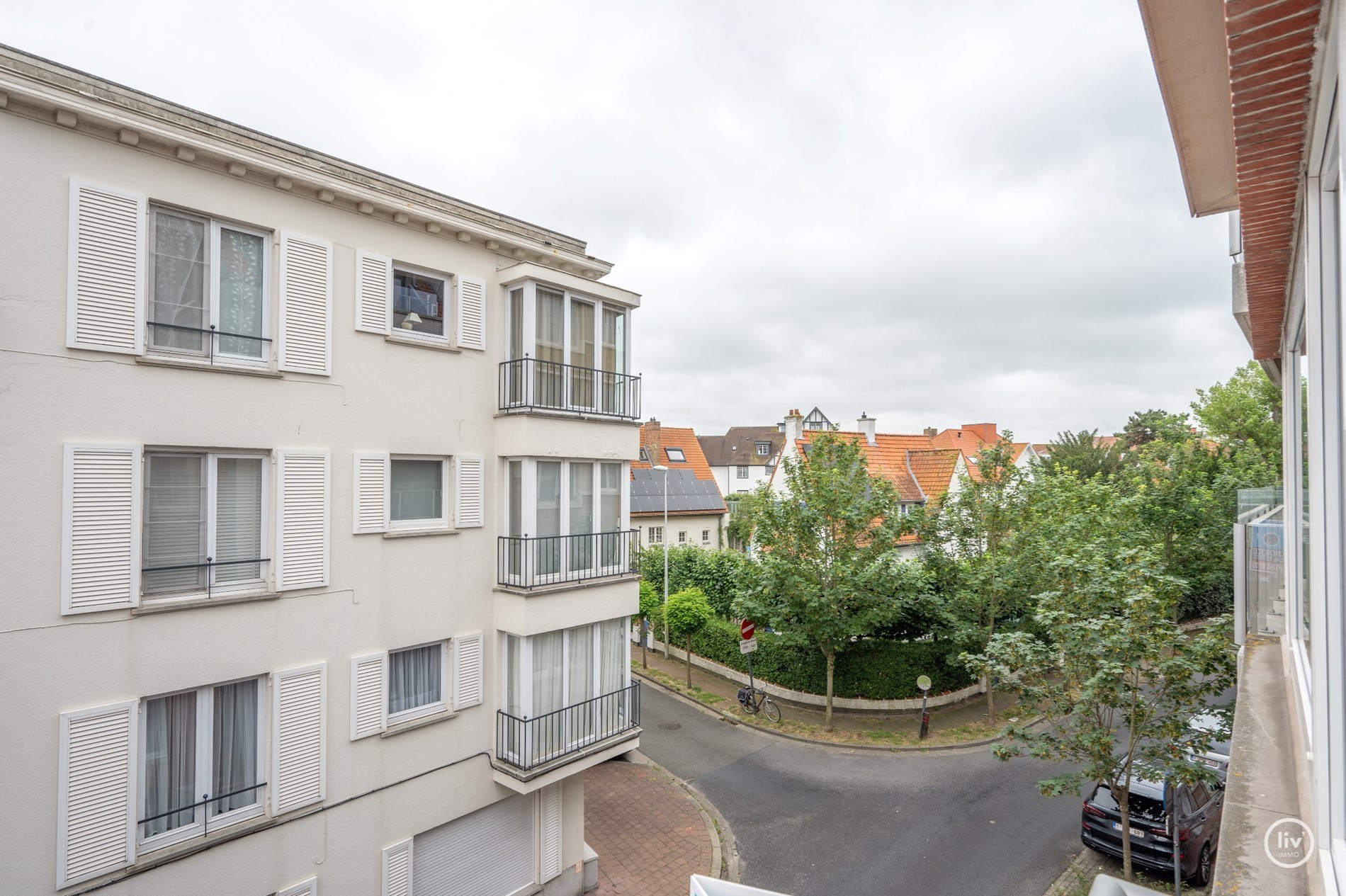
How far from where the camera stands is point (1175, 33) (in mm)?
3654

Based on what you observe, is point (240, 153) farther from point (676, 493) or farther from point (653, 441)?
point (653, 441)

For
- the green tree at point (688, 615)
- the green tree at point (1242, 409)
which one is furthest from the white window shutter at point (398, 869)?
the green tree at point (1242, 409)

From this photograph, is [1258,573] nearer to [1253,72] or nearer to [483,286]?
[1253,72]

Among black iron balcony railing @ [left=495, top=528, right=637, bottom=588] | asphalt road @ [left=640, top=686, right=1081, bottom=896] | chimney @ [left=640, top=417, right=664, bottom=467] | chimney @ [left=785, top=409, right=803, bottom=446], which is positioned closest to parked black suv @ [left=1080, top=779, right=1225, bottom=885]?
asphalt road @ [left=640, top=686, right=1081, bottom=896]

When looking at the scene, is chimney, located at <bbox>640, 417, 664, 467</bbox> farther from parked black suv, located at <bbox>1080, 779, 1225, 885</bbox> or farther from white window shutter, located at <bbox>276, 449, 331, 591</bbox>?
white window shutter, located at <bbox>276, 449, 331, 591</bbox>

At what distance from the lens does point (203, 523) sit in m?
7.75

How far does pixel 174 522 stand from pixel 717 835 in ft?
35.6

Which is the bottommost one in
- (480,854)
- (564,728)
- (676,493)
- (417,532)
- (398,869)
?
(480,854)

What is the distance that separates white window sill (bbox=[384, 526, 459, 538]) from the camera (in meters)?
9.23

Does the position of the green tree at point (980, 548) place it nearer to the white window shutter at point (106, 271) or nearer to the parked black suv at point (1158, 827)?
the parked black suv at point (1158, 827)

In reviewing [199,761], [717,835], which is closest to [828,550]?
[717,835]

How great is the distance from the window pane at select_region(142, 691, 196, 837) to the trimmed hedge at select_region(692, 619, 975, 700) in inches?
553

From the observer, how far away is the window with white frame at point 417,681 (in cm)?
942

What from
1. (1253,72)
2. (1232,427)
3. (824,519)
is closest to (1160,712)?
(824,519)
